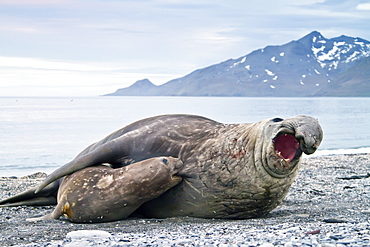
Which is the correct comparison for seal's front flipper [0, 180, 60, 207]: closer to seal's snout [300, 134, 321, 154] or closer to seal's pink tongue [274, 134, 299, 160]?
seal's pink tongue [274, 134, 299, 160]

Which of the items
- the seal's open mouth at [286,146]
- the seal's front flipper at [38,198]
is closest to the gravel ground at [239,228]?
the seal's front flipper at [38,198]

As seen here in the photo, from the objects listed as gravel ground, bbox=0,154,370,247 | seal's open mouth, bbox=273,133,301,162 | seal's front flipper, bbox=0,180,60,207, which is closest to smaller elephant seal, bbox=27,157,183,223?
gravel ground, bbox=0,154,370,247

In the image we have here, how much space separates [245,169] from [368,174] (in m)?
6.19

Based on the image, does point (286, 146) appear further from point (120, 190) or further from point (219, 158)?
point (120, 190)

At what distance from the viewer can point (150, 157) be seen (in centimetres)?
689

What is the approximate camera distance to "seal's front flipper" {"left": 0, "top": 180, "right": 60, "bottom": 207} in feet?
25.7

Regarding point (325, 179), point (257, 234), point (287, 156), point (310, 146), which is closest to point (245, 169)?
point (287, 156)

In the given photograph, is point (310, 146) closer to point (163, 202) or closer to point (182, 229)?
point (182, 229)

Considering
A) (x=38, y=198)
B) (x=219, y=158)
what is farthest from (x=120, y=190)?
(x=38, y=198)

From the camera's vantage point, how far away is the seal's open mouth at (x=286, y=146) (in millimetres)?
5832

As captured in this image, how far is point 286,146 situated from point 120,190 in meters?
1.95

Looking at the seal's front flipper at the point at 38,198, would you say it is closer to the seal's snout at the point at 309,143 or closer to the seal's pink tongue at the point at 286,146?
the seal's pink tongue at the point at 286,146

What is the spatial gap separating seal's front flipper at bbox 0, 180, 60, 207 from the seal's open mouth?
→ 11.4 ft

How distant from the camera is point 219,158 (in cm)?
644
